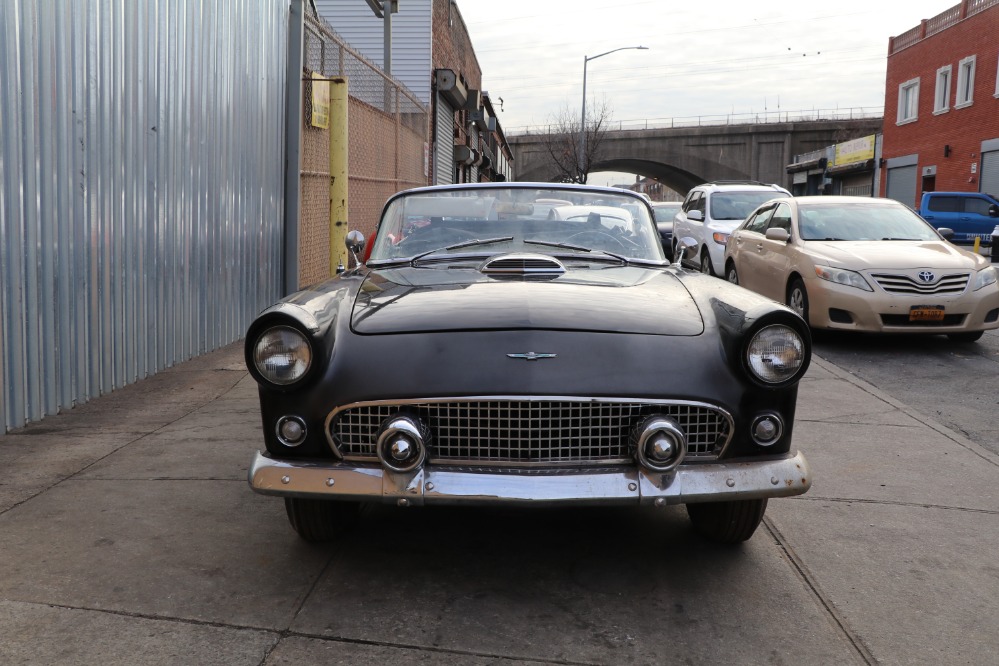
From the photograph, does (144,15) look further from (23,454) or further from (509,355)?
(509,355)

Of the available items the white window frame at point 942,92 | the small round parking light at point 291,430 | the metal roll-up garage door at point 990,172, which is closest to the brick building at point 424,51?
the metal roll-up garage door at point 990,172

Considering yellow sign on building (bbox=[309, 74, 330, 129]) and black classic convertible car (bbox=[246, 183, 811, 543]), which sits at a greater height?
yellow sign on building (bbox=[309, 74, 330, 129])

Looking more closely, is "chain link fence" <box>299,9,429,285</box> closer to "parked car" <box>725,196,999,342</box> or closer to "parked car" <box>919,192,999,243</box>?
"parked car" <box>725,196,999,342</box>

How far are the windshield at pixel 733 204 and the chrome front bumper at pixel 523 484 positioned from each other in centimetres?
1199

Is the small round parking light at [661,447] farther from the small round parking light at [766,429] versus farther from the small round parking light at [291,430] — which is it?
the small round parking light at [291,430]

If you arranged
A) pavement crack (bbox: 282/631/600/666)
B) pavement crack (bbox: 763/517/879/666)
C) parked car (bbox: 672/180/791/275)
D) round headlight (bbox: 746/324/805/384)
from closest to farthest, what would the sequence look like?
1. pavement crack (bbox: 282/631/600/666)
2. pavement crack (bbox: 763/517/879/666)
3. round headlight (bbox: 746/324/805/384)
4. parked car (bbox: 672/180/791/275)

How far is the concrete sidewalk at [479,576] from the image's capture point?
2.75 metres

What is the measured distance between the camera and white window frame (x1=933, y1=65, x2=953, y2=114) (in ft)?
102

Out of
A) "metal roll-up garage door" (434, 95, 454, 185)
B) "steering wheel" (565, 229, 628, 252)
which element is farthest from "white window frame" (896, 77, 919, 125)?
"steering wheel" (565, 229, 628, 252)

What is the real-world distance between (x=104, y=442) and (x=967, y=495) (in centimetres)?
424

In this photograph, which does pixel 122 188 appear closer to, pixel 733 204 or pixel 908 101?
pixel 733 204

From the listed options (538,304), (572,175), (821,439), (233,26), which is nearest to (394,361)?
(538,304)

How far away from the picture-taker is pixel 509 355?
2.99 meters

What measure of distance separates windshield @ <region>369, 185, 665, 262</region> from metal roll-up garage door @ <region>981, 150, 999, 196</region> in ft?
88.3
